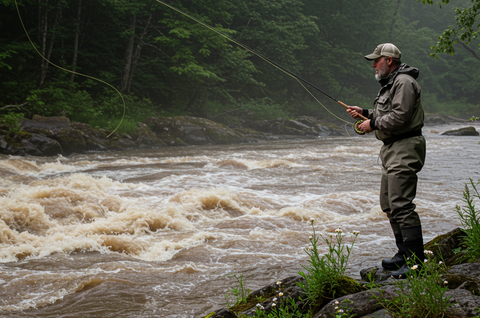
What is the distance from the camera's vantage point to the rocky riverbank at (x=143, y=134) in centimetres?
1405

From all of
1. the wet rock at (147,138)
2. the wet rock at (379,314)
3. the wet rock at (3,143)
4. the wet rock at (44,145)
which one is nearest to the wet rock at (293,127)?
the wet rock at (147,138)

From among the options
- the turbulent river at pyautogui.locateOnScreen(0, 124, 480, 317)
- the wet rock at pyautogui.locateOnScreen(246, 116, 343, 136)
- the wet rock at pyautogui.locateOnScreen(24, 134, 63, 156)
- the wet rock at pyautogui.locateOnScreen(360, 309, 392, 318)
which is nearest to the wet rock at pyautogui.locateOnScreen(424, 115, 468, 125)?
the wet rock at pyautogui.locateOnScreen(246, 116, 343, 136)

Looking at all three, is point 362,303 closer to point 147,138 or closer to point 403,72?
point 403,72

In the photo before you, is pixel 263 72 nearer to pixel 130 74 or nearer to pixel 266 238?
pixel 130 74

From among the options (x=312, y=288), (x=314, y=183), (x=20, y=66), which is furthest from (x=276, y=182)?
(x=20, y=66)

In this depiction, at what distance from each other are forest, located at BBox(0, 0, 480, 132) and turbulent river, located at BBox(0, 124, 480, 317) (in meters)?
2.84

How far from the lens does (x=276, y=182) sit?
10.0m

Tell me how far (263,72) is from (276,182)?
2475 centimetres

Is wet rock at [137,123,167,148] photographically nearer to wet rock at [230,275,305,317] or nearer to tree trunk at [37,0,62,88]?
tree trunk at [37,0,62,88]

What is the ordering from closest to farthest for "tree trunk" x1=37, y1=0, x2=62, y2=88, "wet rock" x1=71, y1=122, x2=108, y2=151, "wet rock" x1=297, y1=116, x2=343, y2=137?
"wet rock" x1=71, y1=122, x2=108, y2=151 → "tree trunk" x1=37, y1=0, x2=62, y2=88 → "wet rock" x1=297, y1=116, x2=343, y2=137

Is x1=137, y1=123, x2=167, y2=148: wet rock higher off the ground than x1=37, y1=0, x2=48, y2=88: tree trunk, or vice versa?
x1=37, y1=0, x2=48, y2=88: tree trunk

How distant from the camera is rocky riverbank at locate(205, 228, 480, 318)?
7.36ft

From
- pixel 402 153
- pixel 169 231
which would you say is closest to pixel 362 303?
pixel 402 153

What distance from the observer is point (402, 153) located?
3168mm
